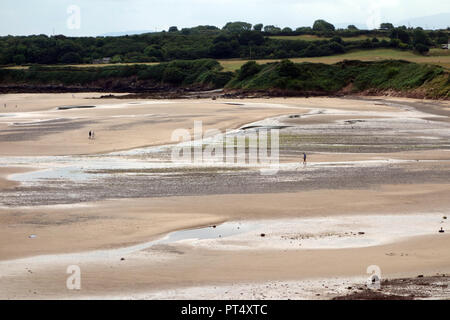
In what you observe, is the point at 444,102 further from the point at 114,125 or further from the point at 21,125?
the point at 21,125

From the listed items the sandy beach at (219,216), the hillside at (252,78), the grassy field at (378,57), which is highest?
the grassy field at (378,57)

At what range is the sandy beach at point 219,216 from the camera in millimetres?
13383

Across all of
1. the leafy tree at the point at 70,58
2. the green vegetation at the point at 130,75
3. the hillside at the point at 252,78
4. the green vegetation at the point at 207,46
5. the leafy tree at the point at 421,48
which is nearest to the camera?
the hillside at the point at 252,78

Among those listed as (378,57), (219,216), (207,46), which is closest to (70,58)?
(207,46)

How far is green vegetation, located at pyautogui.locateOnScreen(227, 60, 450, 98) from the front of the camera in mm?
68000

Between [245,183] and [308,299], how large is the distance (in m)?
12.5

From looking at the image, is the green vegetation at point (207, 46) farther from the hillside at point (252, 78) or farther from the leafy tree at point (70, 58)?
the hillside at point (252, 78)

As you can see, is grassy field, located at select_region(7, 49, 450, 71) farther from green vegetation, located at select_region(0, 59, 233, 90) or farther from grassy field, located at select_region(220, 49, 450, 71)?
green vegetation, located at select_region(0, 59, 233, 90)

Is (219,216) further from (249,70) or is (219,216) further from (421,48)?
(421,48)

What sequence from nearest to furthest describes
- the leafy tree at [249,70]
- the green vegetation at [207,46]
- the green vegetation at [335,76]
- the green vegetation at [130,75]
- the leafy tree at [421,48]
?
the green vegetation at [335,76], the leafy tree at [249,70], the green vegetation at [130,75], the leafy tree at [421,48], the green vegetation at [207,46]

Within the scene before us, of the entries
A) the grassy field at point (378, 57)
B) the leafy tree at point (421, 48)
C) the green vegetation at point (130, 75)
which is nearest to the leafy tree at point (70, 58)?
the green vegetation at point (130, 75)

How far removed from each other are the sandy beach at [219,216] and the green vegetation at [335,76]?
29928 mm

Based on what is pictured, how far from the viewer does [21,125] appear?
45062 mm

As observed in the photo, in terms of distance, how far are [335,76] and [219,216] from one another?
6030cm
